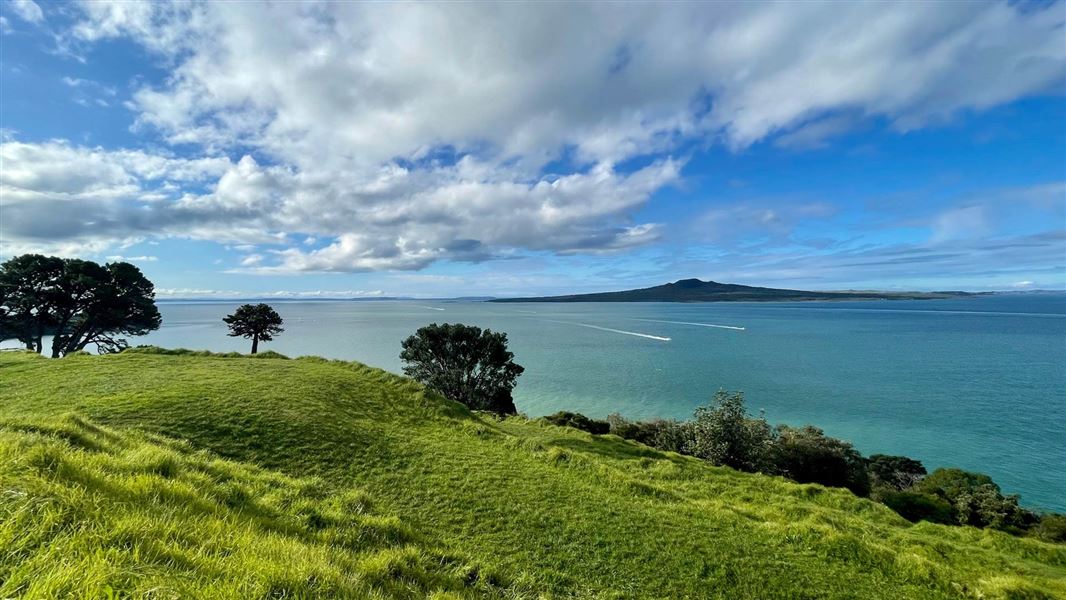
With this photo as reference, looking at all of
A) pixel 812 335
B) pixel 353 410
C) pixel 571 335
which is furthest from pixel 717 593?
pixel 812 335

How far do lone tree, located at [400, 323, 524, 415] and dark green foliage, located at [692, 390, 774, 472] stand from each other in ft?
58.0

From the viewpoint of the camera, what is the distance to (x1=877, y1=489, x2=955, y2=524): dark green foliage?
19731mm

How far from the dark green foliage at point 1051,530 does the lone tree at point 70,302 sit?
6203 cm

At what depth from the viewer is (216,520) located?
488 centimetres

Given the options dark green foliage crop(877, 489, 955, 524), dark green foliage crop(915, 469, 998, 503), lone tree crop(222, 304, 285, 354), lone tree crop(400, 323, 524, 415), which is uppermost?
lone tree crop(222, 304, 285, 354)

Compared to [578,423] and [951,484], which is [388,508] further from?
[951,484]

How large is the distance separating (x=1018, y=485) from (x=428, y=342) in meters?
47.4

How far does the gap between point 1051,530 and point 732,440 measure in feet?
42.7

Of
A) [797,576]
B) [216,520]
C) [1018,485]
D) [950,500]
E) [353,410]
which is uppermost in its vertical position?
[216,520]

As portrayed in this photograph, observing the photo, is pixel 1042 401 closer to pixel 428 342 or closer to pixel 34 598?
pixel 428 342

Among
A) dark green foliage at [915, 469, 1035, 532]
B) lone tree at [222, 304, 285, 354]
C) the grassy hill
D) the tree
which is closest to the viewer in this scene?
the grassy hill

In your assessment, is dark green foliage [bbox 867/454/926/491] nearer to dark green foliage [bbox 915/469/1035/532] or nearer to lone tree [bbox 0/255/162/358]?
dark green foliage [bbox 915/469/1035/532]

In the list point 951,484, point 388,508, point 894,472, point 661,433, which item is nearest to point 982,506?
point 951,484

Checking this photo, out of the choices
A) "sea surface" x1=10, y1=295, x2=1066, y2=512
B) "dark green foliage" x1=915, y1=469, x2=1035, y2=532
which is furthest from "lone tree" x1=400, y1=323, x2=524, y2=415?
"dark green foliage" x1=915, y1=469, x2=1035, y2=532
